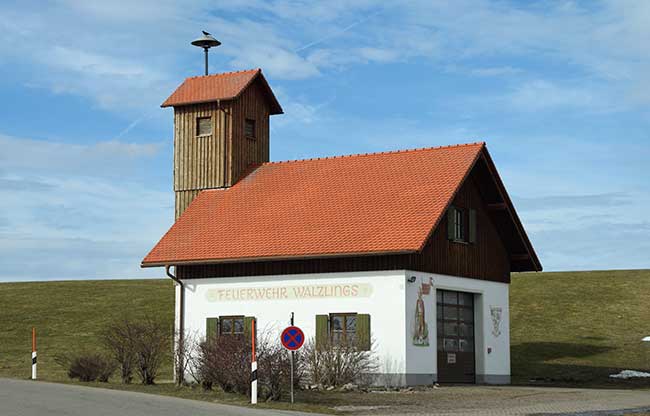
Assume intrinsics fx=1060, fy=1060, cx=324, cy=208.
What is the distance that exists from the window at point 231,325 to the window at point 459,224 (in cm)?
714

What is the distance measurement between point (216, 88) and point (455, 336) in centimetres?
1242

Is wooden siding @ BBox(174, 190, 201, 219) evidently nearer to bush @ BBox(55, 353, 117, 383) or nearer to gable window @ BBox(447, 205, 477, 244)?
bush @ BBox(55, 353, 117, 383)

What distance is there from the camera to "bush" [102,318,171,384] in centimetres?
3020

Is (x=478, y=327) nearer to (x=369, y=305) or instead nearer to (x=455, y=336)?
(x=455, y=336)

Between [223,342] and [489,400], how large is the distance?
21.6 feet

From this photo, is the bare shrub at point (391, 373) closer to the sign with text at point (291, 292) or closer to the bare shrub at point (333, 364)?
the bare shrub at point (333, 364)

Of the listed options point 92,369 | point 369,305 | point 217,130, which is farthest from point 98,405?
point 217,130

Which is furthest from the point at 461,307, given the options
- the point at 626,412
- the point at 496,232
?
the point at 626,412

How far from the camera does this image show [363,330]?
1176 inches

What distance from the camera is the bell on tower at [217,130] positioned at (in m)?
37.1

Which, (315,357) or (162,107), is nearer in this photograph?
(315,357)

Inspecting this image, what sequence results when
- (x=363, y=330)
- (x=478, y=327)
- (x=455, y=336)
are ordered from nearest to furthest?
(x=363, y=330), (x=455, y=336), (x=478, y=327)

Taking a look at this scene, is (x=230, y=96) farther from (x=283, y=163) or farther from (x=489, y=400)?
(x=489, y=400)

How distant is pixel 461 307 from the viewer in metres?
33.5
